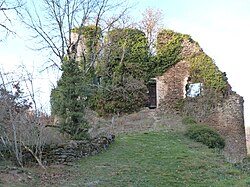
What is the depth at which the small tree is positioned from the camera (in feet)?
48.0

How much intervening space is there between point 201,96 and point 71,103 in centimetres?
1288

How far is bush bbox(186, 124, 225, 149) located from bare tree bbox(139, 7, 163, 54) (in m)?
11.4

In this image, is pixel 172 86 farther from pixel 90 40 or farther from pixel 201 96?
pixel 90 40

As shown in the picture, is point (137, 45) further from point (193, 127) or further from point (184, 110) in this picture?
Answer: point (193, 127)

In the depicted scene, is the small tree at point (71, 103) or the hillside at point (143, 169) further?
the small tree at point (71, 103)

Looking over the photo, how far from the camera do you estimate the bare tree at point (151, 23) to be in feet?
95.2

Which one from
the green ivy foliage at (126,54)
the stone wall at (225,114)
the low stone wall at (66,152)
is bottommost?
the low stone wall at (66,152)

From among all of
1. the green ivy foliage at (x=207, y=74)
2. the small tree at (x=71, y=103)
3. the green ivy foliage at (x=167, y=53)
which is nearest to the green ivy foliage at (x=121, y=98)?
the green ivy foliage at (x=167, y=53)

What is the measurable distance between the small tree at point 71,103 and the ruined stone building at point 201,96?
11346 mm

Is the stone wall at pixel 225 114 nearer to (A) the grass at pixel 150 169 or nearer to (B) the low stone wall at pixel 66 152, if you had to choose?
(A) the grass at pixel 150 169

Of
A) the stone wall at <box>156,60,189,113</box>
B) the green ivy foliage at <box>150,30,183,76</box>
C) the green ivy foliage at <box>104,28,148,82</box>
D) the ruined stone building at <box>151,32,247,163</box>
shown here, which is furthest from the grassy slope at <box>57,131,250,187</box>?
the green ivy foliage at <box>150,30,183,76</box>

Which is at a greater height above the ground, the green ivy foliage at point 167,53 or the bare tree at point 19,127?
the green ivy foliage at point 167,53

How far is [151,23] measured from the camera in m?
29.4

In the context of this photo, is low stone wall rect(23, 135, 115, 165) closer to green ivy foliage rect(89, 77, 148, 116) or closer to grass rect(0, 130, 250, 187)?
grass rect(0, 130, 250, 187)
